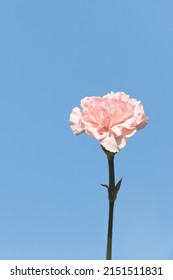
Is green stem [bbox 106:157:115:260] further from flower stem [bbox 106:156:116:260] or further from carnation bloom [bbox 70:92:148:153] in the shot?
carnation bloom [bbox 70:92:148:153]

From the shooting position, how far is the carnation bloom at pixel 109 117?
2.66 metres

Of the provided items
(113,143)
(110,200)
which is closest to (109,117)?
(113,143)

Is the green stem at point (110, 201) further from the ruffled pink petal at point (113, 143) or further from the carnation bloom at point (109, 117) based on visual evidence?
the carnation bloom at point (109, 117)

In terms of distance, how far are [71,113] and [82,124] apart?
169 mm

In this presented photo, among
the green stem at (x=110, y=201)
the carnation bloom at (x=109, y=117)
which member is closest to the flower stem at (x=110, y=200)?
the green stem at (x=110, y=201)

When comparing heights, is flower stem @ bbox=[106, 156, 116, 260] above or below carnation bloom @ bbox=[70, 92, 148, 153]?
below

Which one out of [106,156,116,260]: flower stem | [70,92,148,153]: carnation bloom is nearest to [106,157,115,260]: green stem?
[106,156,116,260]: flower stem

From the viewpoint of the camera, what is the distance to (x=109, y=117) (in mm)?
2732

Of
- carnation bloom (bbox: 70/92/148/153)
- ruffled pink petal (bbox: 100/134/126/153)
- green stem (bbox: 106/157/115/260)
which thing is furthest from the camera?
carnation bloom (bbox: 70/92/148/153)

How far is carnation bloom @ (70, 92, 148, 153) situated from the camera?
2656mm

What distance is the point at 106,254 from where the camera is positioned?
2.17m
